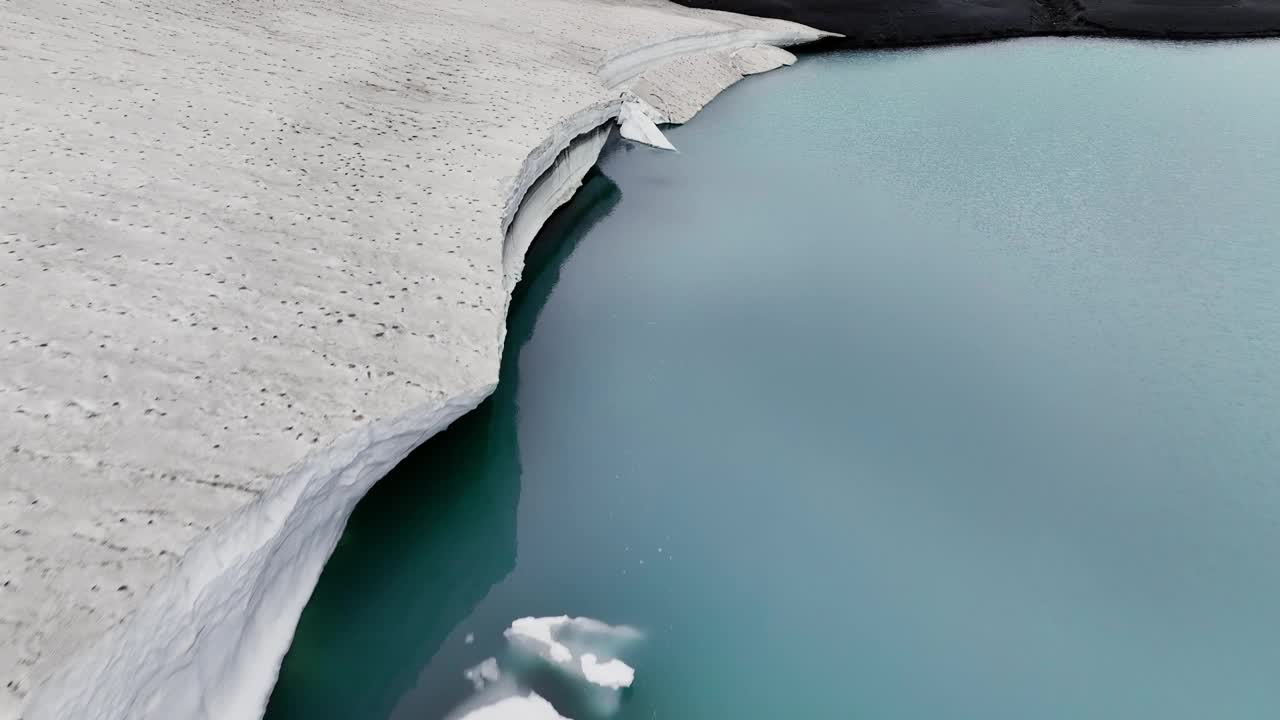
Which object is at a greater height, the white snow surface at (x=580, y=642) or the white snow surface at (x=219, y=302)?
the white snow surface at (x=219, y=302)

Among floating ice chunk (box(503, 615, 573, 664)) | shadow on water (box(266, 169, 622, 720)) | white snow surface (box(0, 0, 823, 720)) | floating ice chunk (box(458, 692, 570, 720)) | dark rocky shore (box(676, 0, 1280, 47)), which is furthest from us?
dark rocky shore (box(676, 0, 1280, 47))

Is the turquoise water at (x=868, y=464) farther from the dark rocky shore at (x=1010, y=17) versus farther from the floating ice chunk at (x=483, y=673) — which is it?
the dark rocky shore at (x=1010, y=17)

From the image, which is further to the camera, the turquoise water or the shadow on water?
the turquoise water

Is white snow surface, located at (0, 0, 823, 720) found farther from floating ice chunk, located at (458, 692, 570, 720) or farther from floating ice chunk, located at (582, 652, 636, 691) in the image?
floating ice chunk, located at (582, 652, 636, 691)

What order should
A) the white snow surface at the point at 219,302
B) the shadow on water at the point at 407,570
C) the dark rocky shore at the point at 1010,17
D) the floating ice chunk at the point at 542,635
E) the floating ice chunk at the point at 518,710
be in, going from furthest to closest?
the dark rocky shore at the point at 1010,17
the floating ice chunk at the point at 542,635
the shadow on water at the point at 407,570
the floating ice chunk at the point at 518,710
the white snow surface at the point at 219,302

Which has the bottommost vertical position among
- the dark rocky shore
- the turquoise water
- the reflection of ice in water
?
the reflection of ice in water

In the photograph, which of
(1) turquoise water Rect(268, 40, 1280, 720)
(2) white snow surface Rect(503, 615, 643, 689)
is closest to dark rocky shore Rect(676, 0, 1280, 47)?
(1) turquoise water Rect(268, 40, 1280, 720)

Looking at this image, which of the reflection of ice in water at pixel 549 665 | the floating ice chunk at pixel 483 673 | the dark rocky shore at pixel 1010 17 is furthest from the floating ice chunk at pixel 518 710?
the dark rocky shore at pixel 1010 17

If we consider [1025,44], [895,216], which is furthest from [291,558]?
[1025,44]

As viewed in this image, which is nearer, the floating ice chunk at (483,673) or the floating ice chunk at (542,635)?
the floating ice chunk at (483,673)
